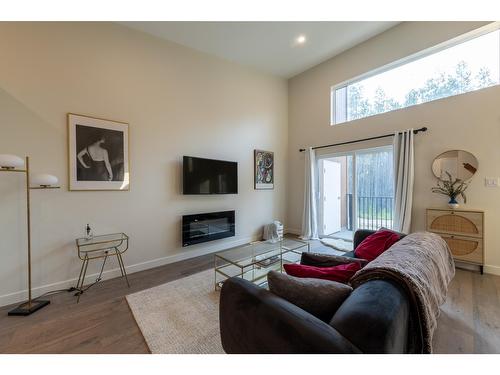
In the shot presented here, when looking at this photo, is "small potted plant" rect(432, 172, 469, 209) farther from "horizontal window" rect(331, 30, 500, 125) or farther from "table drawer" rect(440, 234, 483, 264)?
"horizontal window" rect(331, 30, 500, 125)

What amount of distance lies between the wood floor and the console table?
200 mm

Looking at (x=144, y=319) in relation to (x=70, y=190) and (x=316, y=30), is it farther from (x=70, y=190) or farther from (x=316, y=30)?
(x=316, y=30)

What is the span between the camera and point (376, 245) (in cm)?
209

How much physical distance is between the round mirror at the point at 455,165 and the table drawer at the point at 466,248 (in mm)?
851

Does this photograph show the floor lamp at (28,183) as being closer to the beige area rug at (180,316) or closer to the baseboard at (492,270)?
the beige area rug at (180,316)

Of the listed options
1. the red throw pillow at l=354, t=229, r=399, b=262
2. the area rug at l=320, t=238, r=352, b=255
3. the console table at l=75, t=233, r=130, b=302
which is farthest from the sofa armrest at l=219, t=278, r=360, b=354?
the area rug at l=320, t=238, r=352, b=255

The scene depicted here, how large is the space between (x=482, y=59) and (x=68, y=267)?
608 centimetres

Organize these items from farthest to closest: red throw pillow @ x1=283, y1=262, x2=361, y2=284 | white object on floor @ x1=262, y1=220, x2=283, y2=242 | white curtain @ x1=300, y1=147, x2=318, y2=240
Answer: white curtain @ x1=300, y1=147, x2=318, y2=240 → white object on floor @ x1=262, y1=220, x2=283, y2=242 → red throw pillow @ x1=283, y1=262, x2=361, y2=284

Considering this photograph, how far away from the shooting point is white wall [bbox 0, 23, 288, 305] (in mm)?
2266

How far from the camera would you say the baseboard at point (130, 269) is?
2.23 meters

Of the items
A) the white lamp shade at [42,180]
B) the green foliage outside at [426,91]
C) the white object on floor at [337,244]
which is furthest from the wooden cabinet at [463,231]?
the white lamp shade at [42,180]

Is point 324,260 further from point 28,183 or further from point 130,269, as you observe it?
point 28,183

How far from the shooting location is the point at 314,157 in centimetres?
470
